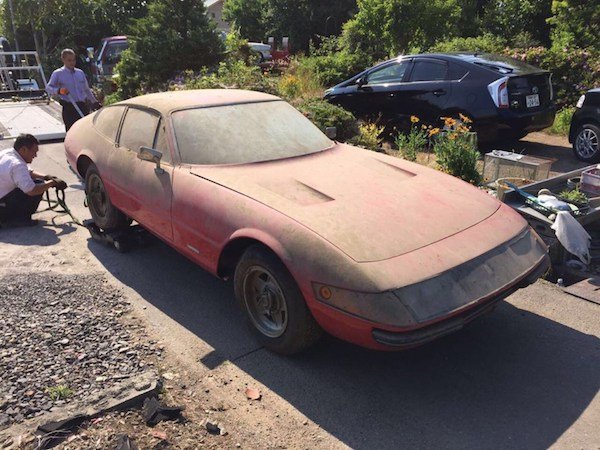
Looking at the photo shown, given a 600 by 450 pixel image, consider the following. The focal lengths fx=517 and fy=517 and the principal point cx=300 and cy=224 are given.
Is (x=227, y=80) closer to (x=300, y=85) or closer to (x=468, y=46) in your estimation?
(x=300, y=85)

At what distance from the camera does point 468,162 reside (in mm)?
5781

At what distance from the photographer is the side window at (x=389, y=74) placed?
8.68 meters

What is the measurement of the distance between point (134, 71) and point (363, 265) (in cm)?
1155

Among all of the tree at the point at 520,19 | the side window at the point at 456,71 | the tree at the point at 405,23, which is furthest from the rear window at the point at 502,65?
the tree at the point at 520,19

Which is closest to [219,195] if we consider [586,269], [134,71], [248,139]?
[248,139]

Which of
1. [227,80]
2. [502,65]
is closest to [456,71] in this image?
[502,65]

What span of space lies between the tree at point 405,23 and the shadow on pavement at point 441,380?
12301mm

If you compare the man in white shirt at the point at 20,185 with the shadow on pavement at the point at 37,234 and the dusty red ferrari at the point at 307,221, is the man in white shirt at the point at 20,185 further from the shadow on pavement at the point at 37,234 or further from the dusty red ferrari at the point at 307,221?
the dusty red ferrari at the point at 307,221

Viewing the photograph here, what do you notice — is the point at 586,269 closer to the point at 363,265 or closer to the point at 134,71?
the point at 363,265

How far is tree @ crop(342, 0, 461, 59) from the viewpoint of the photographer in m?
14.4

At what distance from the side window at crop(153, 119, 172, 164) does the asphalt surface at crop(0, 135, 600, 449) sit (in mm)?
1088

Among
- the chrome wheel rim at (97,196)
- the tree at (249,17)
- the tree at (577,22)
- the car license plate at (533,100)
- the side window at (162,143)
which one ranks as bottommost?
the chrome wheel rim at (97,196)

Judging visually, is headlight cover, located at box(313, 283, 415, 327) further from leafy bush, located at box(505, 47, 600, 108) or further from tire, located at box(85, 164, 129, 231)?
leafy bush, located at box(505, 47, 600, 108)

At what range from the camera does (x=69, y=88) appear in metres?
7.99
